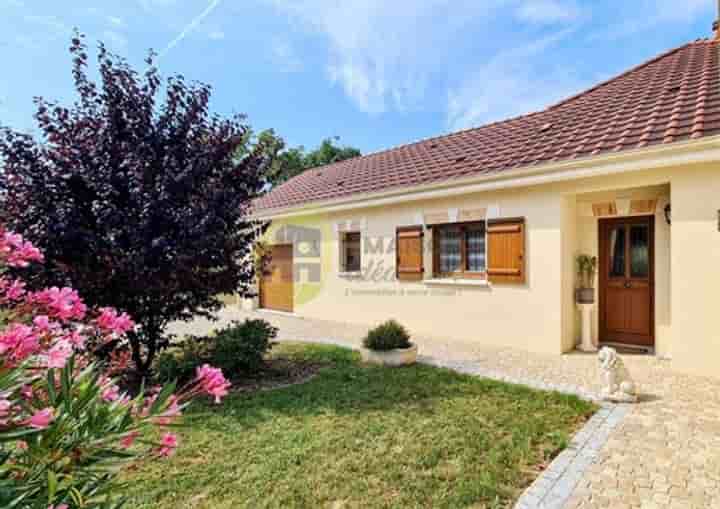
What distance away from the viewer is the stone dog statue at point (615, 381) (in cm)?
473

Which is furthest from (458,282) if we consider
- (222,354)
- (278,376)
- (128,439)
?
(128,439)

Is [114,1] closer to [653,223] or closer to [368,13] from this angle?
[368,13]

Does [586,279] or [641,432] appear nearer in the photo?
[641,432]

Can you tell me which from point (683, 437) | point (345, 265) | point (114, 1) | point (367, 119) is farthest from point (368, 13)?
Answer: point (367, 119)

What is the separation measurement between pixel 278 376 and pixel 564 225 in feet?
19.6

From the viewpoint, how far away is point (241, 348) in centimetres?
594

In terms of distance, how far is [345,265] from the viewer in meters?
11.5

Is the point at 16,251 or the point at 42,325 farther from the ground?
the point at 16,251

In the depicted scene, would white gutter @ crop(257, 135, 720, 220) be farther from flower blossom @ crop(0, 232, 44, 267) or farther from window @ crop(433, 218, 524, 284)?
flower blossom @ crop(0, 232, 44, 267)

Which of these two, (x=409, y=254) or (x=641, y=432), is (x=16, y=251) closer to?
(x=641, y=432)

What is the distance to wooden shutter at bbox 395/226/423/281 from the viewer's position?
9188 mm

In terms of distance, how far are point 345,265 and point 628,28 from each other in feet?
29.9

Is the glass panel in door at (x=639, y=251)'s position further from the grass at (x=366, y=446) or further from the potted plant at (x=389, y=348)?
the potted plant at (x=389, y=348)

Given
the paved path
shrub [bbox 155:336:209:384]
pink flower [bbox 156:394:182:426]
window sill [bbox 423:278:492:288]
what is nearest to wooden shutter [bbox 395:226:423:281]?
window sill [bbox 423:278:492:288]
